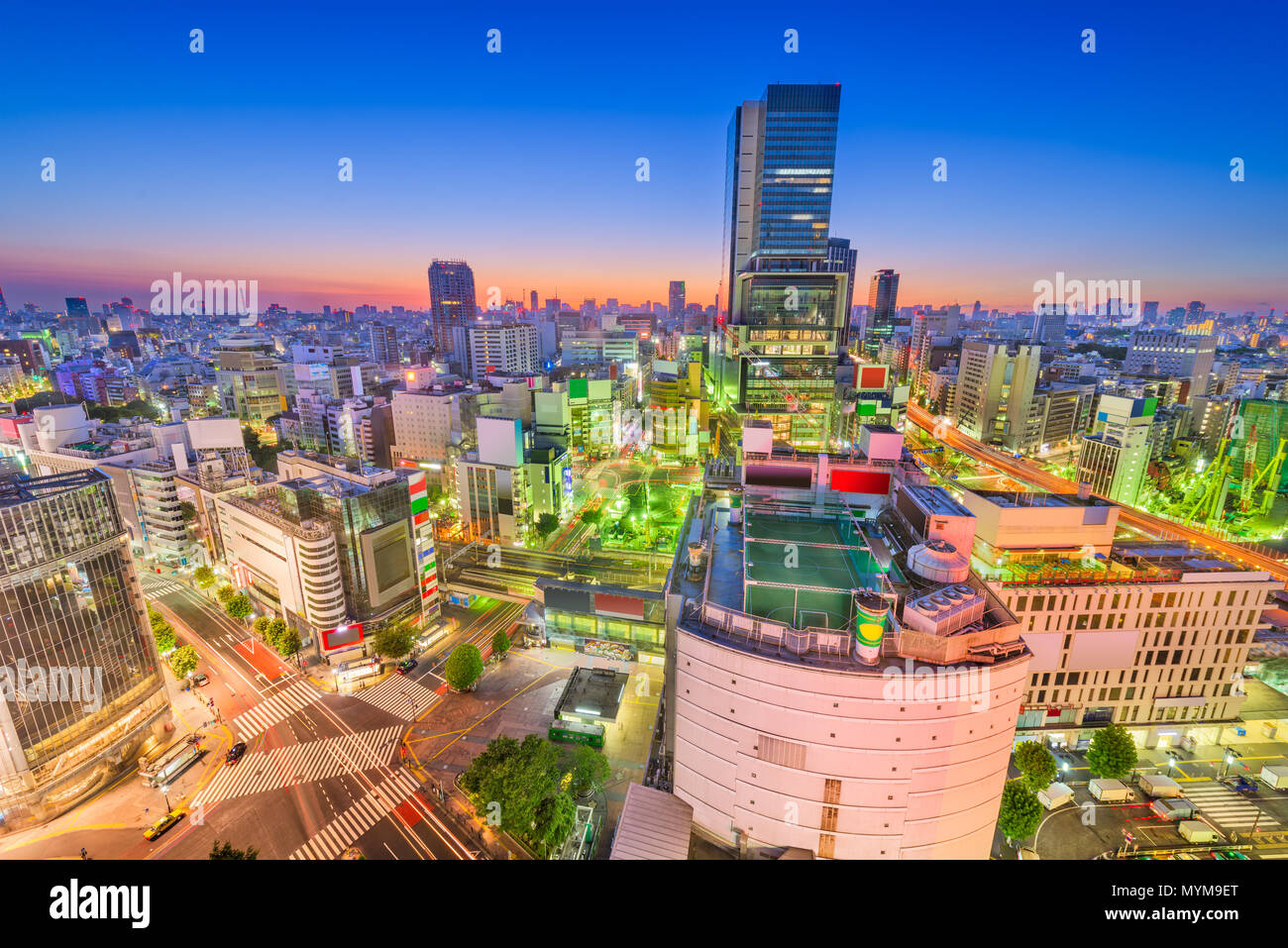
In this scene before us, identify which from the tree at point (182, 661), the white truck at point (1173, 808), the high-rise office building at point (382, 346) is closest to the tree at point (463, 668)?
the tree at point (182, 661)

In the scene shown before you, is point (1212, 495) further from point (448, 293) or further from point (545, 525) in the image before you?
point (448, 293)

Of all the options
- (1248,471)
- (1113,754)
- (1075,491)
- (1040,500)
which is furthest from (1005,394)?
(1113,754)

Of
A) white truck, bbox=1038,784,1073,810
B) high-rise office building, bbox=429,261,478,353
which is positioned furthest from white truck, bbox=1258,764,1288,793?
high-rise office building, bbox=429,261,478,353

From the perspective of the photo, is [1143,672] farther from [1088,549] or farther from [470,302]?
[470,302]

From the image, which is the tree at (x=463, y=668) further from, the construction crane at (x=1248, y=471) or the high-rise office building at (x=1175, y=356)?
the high-rise office building at (x=1175, y=356)

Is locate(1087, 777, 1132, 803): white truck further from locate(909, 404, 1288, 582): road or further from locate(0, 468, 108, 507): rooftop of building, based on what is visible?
locate(0, 468, 108, 507): rooftop of building

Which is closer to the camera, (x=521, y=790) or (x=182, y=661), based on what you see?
(x=521, y=790)
